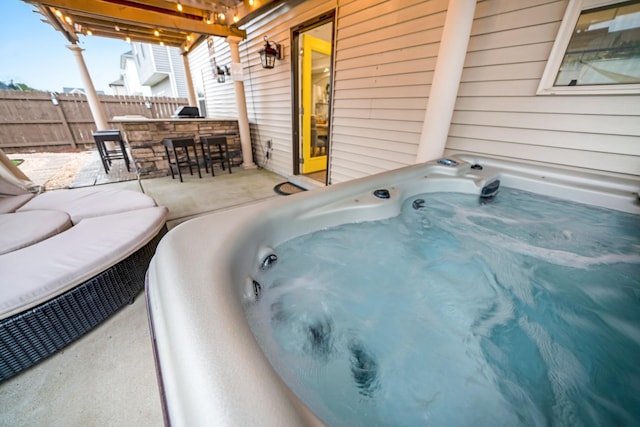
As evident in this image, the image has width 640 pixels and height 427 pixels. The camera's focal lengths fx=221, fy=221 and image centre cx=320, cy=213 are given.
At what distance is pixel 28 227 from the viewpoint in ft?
4.43

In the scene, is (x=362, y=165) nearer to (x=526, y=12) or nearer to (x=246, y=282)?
(x=526, y=12)

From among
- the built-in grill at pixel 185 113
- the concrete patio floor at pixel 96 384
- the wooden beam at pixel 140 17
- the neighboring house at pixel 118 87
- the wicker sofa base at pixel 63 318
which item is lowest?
the concrete patio floor at pixel 96 384

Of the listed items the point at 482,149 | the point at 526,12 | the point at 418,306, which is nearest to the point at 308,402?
the point at 418,306

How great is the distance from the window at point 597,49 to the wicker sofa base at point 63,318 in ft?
9.68

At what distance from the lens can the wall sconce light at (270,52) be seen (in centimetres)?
344

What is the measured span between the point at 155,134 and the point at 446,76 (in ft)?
14.3

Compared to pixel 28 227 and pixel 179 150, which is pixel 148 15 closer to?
pixel 179 150

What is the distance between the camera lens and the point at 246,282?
2.48 feet

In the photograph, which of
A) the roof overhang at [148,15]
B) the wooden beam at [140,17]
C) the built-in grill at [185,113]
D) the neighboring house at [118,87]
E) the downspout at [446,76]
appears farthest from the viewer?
the neighboring house at [118,87]

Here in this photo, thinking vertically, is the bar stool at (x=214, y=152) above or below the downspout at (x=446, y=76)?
below

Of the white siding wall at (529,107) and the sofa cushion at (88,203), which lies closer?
the white siding wall at (529,107)

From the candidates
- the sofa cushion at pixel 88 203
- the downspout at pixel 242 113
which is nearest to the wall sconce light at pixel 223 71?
the downspout at pixel 242 113

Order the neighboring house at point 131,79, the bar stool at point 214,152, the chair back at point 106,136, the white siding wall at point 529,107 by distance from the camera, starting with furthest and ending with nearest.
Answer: the neighboring house at point 131,79 → the bar stool at point 214,152 → the chair back at point 106,136 → the white siding wall at point 529,107

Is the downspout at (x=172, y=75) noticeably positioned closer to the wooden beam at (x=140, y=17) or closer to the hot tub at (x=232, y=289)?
the wooden beam at (x=140, y=17)
